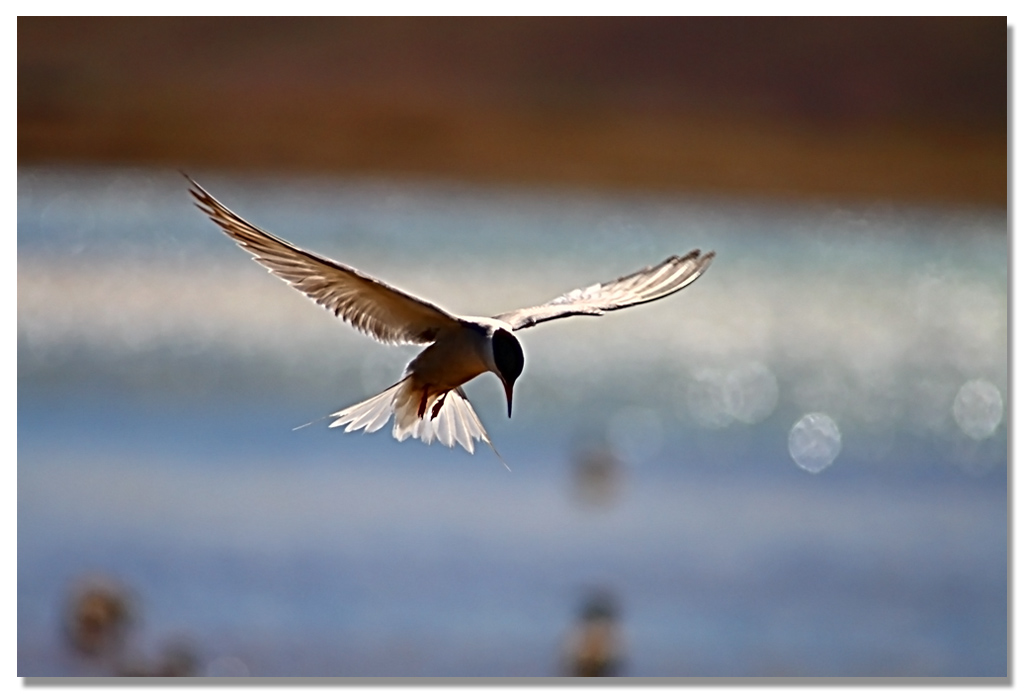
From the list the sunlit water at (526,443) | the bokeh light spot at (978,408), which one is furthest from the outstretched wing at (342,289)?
the bokeh light spot at (978,408)

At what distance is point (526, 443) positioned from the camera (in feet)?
16.4

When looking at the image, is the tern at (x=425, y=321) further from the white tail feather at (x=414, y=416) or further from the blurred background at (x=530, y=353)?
the blurred background at (x=530, y=353)

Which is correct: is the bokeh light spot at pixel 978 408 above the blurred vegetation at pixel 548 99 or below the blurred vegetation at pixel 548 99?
below

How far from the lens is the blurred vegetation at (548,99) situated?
377 centimetres

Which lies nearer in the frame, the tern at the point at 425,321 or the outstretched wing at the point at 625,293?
the tern at the point at 425,321

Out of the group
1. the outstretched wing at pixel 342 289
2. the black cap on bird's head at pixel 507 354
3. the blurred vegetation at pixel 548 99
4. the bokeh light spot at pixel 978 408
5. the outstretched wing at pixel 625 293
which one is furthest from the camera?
the bokeh light spot at pixel 978 408

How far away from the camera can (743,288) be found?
6109mm

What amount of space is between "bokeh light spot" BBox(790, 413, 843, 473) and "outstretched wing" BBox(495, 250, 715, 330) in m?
2.42

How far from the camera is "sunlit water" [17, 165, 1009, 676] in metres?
4.12

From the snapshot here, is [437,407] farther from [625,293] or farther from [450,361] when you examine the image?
[625,293]

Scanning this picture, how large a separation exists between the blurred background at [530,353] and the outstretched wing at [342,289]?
123 centimetres

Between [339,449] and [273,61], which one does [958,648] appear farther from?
[273,61]

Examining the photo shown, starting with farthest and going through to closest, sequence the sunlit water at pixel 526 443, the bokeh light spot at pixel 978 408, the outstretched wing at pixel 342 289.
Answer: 1. the bokeh light spot at pixel 978 408
2. the sunlit water at pixel 526 443
3. the outstretched wing at pixel 342 289

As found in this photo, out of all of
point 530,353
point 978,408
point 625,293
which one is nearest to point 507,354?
point 625,293
